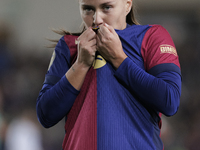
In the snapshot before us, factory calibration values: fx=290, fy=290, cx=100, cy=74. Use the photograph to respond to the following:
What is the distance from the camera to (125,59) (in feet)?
2.94

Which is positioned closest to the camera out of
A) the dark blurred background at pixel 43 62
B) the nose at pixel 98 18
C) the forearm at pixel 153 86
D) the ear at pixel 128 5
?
the forearm at pixel 153 86

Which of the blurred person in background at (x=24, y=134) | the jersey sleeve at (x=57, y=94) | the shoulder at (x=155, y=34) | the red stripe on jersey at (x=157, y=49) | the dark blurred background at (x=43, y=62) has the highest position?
the shoulder at (x=155, y=34)

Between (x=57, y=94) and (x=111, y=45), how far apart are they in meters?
0.23

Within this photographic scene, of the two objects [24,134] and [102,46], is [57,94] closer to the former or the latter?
[102,46]

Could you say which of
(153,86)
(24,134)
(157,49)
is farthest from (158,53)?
(24,134)

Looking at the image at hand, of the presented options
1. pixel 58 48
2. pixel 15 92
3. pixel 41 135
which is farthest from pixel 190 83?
pixel 58 48

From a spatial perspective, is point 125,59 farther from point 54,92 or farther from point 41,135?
point 41,135

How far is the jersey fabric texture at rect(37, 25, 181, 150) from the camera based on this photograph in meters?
0.85

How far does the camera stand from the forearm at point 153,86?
0.84 m

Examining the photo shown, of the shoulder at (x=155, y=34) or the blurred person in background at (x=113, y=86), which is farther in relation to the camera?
the shoulder at (x=155, y=34)

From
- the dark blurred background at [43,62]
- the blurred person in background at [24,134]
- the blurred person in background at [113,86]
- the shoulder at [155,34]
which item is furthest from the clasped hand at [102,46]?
the blurred person in background at [24,134]

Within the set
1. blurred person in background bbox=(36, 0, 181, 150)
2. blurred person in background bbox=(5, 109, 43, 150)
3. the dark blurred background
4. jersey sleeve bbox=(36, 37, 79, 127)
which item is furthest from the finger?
blurred person in background bbox=(5, 109, 43, 150)

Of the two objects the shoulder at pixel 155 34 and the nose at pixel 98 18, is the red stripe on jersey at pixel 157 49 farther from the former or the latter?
the nose at pixel 98 18

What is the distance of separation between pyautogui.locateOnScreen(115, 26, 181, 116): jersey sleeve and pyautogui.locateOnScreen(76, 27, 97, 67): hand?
100mm
